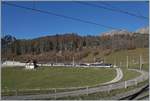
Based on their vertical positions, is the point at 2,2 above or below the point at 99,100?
above

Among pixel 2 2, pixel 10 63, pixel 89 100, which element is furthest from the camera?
pixel 10 63

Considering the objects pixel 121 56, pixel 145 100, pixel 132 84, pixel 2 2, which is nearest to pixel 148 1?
pixel 145 100

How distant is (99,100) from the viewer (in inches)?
1005

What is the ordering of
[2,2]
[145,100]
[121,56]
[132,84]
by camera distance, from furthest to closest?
[121,56] → [132,84] → [145,100] → [2,2]

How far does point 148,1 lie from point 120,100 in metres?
Result: 6.92

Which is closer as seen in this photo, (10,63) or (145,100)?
(145,100)

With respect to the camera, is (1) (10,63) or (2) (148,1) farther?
(1) (10,63)

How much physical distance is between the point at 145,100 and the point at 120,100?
1591 mm

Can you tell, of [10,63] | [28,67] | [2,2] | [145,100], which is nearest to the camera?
[2,2]

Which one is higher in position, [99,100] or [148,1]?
[148,1]

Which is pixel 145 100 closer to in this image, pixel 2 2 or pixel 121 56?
pixel 2 2

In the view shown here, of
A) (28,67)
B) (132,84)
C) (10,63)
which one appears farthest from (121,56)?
(132,84)

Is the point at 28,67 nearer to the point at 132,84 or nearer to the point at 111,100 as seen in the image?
the point at 132,84

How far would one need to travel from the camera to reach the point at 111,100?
994 inches
